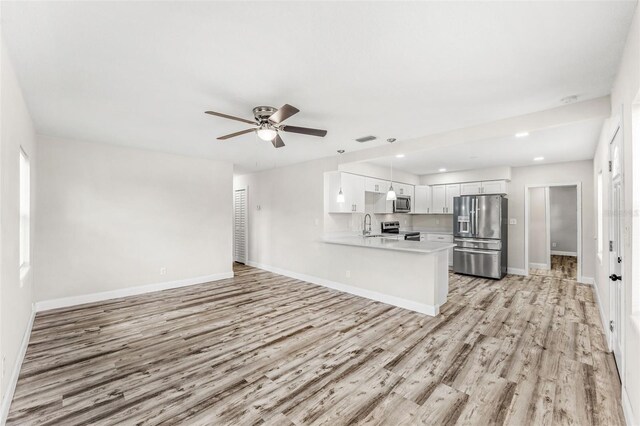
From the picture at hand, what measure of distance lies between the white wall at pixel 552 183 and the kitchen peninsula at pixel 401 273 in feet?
10.8

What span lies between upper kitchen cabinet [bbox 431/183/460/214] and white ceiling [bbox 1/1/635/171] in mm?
4044

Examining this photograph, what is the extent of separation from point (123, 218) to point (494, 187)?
759 cm

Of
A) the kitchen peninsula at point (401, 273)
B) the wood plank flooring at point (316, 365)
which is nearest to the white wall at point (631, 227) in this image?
the wood plank flooring at point (316, 365)

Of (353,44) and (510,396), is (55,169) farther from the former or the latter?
(510,396)

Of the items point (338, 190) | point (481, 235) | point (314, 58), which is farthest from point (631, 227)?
point (481, 235)

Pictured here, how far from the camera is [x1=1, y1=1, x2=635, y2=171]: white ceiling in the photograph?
165cm

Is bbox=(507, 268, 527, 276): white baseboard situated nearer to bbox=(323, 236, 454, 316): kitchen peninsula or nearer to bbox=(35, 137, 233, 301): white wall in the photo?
bbox=(323, 236, 454, 316): kitchen peninsula

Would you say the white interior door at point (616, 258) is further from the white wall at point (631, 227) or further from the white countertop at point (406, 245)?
the white countertop at point (406, 245)

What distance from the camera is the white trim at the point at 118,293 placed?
4.14m

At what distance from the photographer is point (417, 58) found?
2117mm

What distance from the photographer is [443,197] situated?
7.43 m

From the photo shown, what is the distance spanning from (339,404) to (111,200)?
15.4 ft

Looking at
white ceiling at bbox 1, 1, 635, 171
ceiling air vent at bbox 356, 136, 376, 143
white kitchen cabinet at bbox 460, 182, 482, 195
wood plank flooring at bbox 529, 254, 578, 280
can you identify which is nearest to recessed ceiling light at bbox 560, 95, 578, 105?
white ceiling at bbox 1, 1, 635, 171

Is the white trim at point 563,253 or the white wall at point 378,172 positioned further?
the white trim at point 563,253
